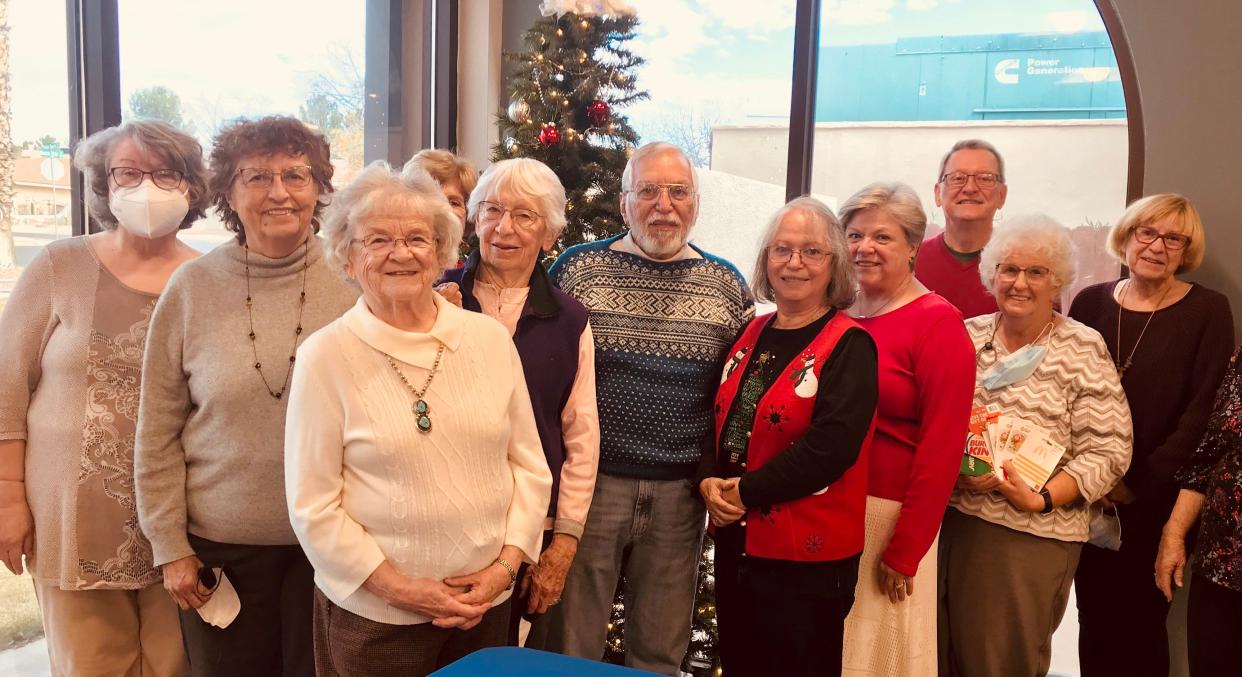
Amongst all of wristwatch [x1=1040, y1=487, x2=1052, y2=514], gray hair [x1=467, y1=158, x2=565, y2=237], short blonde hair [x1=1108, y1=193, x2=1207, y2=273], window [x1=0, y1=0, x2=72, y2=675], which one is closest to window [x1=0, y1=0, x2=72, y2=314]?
window [x1=0, y1=0, x2=72, y2=675]

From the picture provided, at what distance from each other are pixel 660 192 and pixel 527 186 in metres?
0.38

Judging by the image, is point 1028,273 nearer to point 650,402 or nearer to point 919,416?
point 919,416

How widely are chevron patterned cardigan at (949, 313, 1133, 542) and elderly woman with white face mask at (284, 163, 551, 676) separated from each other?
137cm

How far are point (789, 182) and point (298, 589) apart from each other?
3047 mm

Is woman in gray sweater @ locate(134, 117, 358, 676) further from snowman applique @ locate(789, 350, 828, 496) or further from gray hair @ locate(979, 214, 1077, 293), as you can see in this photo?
gray hair @ locate(979, 214, 1077, 293)

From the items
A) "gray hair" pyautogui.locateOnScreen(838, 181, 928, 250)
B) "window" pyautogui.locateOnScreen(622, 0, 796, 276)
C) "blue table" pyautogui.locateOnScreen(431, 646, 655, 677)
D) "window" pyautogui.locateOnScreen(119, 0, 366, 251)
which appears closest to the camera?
"blue table" pyautogui.locateOnScreen(431, 646, 655, 677)

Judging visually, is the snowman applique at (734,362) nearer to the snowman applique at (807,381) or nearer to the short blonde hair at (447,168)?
the snowman applique at (807,381)

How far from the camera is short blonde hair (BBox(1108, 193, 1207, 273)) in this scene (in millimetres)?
2658

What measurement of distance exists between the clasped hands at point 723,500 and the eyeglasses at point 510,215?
80 cm

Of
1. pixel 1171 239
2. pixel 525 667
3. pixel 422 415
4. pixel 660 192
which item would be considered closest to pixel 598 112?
pixel 660 192

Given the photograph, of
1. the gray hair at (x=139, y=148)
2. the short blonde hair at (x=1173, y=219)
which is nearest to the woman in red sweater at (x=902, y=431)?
the short blonde hair at (x=1173, y=219)

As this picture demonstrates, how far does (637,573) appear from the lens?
237 cm

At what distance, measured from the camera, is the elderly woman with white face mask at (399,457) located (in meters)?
1.64

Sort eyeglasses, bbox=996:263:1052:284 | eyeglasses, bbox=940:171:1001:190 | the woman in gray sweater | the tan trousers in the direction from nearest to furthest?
the woman in gray sweater
the tan trousers
eyeglasses, bbox=996:263:1052:284
eyeglasses, bbox=940:171:1001:190
